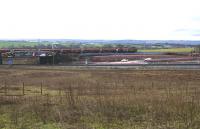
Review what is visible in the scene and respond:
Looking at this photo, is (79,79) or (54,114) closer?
(54,114)

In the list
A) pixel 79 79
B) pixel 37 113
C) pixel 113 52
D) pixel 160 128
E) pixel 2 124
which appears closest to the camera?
pixel 160 128

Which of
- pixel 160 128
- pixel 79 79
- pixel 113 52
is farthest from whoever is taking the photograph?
pixel 113 52

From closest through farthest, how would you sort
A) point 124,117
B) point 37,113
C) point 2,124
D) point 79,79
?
point 2,124 < point 124,117 < point 37,113 < point 79,79

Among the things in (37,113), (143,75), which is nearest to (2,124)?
(37,113)

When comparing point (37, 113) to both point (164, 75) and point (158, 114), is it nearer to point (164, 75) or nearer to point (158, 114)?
point (158, 114)

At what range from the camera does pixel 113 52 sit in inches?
4291

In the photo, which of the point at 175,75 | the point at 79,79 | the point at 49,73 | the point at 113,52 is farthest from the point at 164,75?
the point at 113,52

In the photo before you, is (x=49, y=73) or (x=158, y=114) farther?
(x=49, y=73)

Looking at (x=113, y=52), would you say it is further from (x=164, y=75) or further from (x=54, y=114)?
(x=54, y=114)

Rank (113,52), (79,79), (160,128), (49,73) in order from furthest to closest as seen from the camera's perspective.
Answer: (113,52) < (49,73) < (79,79) < (160,128)

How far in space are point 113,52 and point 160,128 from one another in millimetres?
96049

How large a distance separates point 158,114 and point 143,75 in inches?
1296

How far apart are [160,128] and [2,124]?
5.91 metres

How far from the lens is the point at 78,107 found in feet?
59.6
